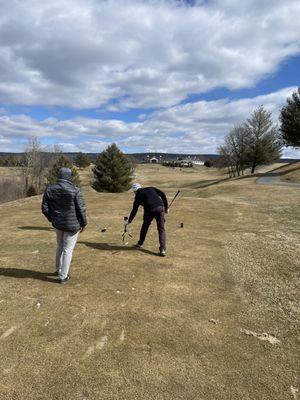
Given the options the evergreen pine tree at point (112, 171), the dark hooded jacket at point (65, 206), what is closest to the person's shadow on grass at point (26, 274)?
the dark hooded jacket at point (65, 206)

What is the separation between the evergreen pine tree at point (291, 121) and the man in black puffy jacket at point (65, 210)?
166 ft

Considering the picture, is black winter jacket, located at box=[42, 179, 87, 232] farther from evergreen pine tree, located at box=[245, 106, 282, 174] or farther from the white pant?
evergreen pine tree, located at box=[245, 106, 282, 174]

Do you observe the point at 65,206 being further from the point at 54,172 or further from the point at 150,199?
the point at 54,172

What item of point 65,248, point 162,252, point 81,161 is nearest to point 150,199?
point 162,252

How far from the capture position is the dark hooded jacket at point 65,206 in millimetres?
7902

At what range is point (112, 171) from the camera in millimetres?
51125

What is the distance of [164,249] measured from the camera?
1048cm

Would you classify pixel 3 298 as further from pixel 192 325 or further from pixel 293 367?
pixel 293 367

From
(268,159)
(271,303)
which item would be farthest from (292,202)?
(268,159)

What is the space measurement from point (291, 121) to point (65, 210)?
52.0 m

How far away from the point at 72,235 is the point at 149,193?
322cm

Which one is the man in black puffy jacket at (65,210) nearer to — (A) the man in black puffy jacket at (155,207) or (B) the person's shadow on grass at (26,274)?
(B) the person's shadow on grass at (26,274)

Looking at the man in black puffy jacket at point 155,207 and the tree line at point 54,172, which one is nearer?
the man in black puffy jacket at point 155,207

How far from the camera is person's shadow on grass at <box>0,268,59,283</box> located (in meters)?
8.61
